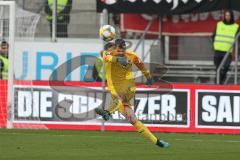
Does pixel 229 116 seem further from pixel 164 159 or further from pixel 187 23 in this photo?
pixel 164 159

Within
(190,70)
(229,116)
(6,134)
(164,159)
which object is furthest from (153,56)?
(164,159)

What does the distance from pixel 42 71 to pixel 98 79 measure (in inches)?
96.7

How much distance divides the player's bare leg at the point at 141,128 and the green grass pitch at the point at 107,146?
0.45 ft

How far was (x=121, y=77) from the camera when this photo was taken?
1673 centimetres

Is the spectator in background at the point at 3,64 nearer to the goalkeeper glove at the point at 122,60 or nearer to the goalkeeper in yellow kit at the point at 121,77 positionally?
the goalkeeper in yellow kit at the point at 121,77

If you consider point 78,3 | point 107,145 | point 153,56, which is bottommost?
point 107,145

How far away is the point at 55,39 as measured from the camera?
24.1 meters

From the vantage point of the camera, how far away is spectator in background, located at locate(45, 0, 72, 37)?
23969 millimetres

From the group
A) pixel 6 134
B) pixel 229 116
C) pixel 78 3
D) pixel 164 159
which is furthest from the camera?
pixel 78 3

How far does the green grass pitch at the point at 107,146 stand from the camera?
14266mm

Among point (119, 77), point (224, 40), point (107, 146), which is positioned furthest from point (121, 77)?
point (224, 40)

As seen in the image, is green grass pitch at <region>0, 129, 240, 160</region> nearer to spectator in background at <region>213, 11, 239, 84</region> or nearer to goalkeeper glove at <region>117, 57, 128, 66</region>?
goalkeeper glove at <region>117, 57, 128, 66</region>

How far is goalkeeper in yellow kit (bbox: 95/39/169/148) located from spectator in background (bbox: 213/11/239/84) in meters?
6.73

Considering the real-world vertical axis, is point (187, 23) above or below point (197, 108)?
above
